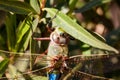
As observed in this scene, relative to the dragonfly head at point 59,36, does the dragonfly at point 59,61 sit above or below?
below

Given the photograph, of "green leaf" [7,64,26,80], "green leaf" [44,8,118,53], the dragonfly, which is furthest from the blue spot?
"green leaf" [44,8,118,53]

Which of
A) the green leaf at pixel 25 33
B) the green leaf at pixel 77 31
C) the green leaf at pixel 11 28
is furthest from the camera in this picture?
the green leaf at pixel 11 28

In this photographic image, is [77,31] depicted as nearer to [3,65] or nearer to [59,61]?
[59,61]

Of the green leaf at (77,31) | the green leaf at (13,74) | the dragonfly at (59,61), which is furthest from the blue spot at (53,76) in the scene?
the green leaf at (77,31)

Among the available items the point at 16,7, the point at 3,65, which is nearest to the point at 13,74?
the point at 3,65

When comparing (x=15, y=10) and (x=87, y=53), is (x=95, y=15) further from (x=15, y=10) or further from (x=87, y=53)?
(x=15, y=10)

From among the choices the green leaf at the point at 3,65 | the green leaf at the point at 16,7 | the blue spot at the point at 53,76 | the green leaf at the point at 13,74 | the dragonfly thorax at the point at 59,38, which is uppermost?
the green leaf at the point at 16,7

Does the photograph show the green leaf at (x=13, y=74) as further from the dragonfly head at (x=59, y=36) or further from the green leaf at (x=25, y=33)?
the dragonfly head at (x=59, y=36)
